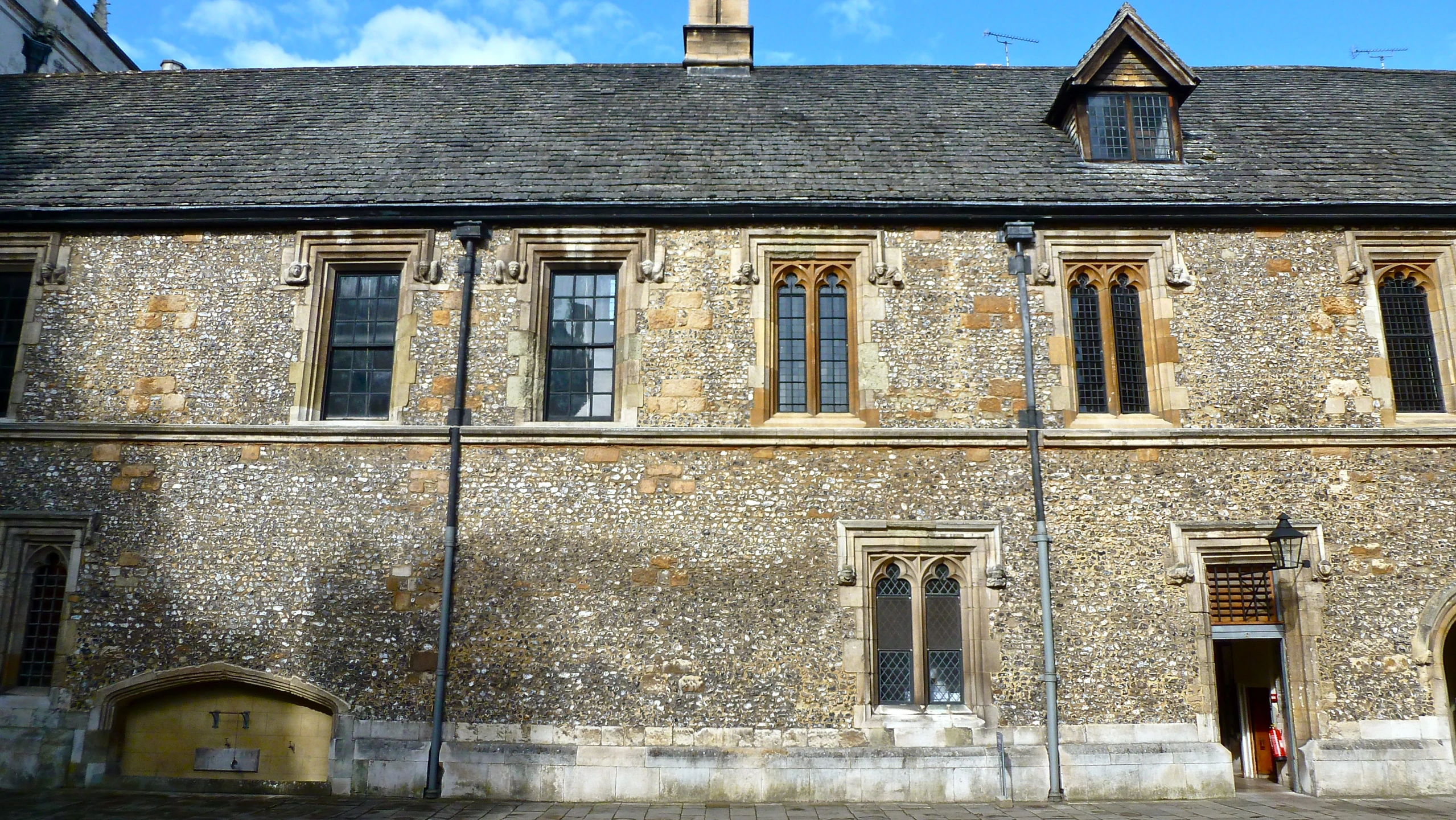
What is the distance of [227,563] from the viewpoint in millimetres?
9578

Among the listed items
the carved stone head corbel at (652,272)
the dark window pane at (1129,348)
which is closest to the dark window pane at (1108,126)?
the dark window pane at (1129,348)

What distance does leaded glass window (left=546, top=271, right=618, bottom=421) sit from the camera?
1029 cm

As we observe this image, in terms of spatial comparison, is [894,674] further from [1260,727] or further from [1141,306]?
[1141,306]

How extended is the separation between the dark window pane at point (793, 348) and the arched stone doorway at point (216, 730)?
608 centimetres

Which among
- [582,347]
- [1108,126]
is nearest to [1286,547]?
[1108,126]

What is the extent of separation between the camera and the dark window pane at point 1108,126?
1163 centimetres

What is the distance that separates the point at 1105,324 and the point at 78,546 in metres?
12.1

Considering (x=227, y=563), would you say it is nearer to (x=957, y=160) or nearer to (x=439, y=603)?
(x=439, y=603)

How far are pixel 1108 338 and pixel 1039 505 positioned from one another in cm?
233

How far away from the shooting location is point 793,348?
34.0ft

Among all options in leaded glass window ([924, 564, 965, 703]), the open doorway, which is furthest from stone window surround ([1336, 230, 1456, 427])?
leaded glass window ([924, 564, 965, 703])

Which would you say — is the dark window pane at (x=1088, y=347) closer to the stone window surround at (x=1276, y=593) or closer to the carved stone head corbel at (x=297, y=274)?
the stone window surround at (x=1276, y=593)

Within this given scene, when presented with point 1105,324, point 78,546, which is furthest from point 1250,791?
point 78,546

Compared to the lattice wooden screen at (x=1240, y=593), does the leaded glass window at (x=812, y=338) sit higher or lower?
higher
